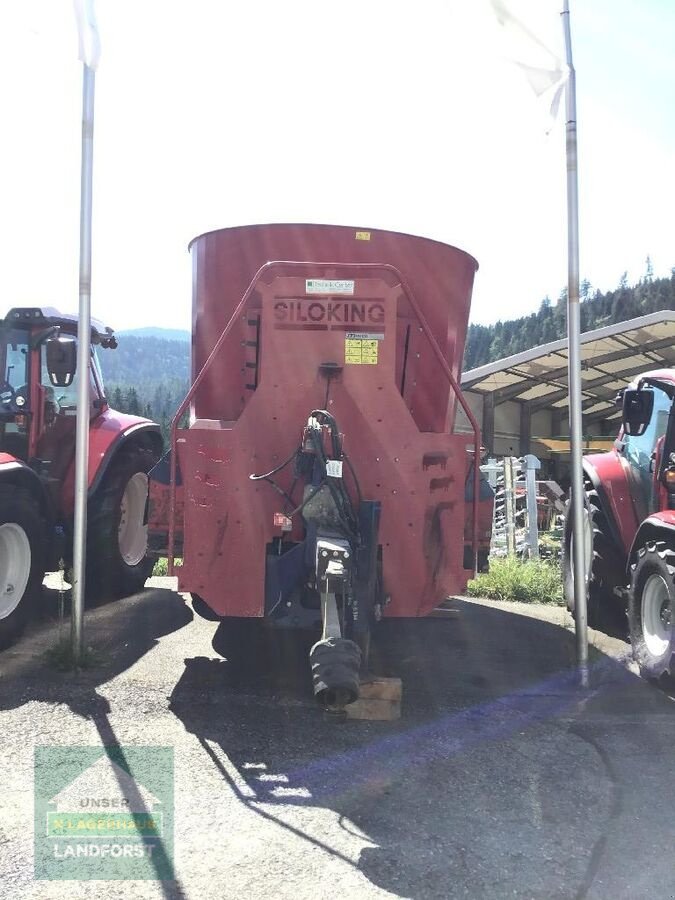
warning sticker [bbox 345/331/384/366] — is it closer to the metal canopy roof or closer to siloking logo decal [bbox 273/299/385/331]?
siloking logo decal [bbox 273/299/385/331]

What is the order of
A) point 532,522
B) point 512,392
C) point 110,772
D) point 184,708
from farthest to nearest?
1. point 512,392
2. point 532,522
3. point 184,708
4. point 110,772

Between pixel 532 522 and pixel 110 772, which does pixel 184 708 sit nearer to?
pixel 110 772

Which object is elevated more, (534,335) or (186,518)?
(534,335)

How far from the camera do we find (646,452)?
5742 mm

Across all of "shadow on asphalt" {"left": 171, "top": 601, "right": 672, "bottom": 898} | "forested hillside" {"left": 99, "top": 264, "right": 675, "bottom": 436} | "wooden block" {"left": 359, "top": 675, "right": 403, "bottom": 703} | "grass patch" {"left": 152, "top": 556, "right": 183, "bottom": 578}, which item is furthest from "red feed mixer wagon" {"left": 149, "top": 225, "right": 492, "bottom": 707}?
"forested hillside" {"left": 99, "top": 264, "right": 675, "bottom": 436}

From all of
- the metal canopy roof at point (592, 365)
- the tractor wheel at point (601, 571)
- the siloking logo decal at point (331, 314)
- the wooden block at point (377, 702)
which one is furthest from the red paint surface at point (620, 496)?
the metal canopy roof at point (592, 365)

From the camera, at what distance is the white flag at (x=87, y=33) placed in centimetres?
450

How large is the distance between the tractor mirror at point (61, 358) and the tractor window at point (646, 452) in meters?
4.35

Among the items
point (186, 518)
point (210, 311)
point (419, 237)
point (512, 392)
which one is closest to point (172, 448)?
point (186, 518)

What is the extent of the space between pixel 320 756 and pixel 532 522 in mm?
6458

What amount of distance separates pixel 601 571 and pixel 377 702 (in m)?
2.63

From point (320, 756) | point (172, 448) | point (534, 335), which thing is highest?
point (534, 335)

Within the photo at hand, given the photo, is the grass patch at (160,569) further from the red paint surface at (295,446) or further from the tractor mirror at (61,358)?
the red paint surface at (295,446)

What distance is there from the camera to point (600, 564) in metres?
6.02
